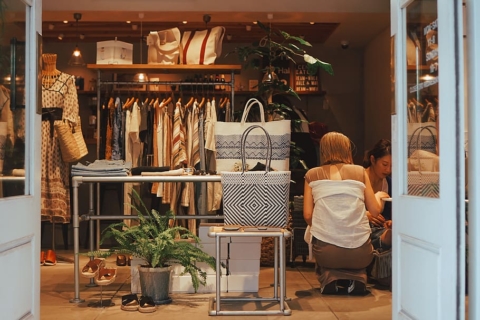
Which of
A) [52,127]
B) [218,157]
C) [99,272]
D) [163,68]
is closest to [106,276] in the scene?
[99,272]

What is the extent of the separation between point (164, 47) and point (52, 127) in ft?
4.36

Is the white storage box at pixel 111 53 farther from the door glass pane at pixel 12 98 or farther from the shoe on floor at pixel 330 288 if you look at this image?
the door glass pane at pixel 12 98

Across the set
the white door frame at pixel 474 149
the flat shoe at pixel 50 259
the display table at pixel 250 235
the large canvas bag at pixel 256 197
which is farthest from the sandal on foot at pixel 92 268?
the white door frame at pixel 474 149

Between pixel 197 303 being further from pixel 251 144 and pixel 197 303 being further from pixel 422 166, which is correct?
pixel 422 166

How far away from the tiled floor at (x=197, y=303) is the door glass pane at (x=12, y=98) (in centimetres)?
165

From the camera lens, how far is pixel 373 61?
885 centimetres

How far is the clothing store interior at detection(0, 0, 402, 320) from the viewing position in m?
4.35

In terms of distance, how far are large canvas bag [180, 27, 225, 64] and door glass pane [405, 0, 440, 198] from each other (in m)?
3.94

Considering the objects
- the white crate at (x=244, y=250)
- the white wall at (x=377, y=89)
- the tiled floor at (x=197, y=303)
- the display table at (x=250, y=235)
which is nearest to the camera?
the display table at (x=250, y=235)

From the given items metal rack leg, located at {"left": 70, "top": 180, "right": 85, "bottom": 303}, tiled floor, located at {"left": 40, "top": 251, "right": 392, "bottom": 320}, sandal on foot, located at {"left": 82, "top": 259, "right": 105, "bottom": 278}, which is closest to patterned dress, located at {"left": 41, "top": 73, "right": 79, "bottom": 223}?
tiled floor, located at {"left": 40, "top": 251, "right": 392, "bottom": 320}

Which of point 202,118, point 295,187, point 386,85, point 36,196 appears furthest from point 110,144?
point 36,196

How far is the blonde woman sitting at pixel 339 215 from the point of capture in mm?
4609

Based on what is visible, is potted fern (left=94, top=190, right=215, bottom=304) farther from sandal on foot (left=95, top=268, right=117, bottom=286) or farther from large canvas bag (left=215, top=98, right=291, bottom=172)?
large canvas bag (left=215, top=98, right=291, bottom=172)

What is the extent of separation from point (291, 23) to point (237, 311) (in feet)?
15.8
